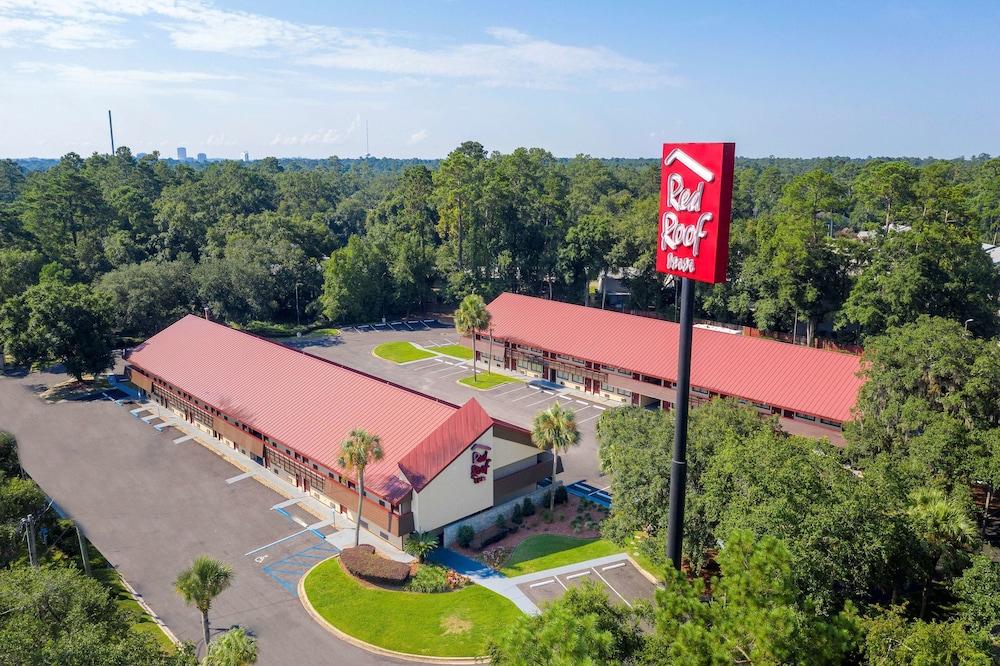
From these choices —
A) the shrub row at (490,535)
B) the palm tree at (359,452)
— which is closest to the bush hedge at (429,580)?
the shrub row at (490,535)

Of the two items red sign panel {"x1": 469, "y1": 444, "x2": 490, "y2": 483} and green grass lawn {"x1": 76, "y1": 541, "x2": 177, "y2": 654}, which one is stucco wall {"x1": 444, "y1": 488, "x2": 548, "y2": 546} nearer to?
red sign panel {"x1": 469, "y1": 444, "x2": 490, "y2": 483}

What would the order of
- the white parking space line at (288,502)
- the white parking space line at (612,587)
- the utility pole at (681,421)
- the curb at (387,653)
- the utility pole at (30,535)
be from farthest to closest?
the white parking space line at (288,502) → the white parking space line at (612,587) → the utility pole at (30,535) → the curb at (387,653) → the utility pole at (681,421)

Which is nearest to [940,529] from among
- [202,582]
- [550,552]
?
[550,552]

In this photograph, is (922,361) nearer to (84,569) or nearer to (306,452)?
(306,452)

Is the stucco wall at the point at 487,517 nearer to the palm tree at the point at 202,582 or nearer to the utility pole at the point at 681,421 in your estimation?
the palm tree at the point at 202,582

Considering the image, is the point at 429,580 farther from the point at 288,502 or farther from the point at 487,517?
the point at 288,502

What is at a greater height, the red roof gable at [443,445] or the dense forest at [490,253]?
the dense forest at [490,253]

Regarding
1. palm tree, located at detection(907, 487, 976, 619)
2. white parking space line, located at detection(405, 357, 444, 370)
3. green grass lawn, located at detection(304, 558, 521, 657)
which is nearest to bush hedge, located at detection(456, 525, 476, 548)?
green grass lawn, located at detection(304, 558, 521, 657)
